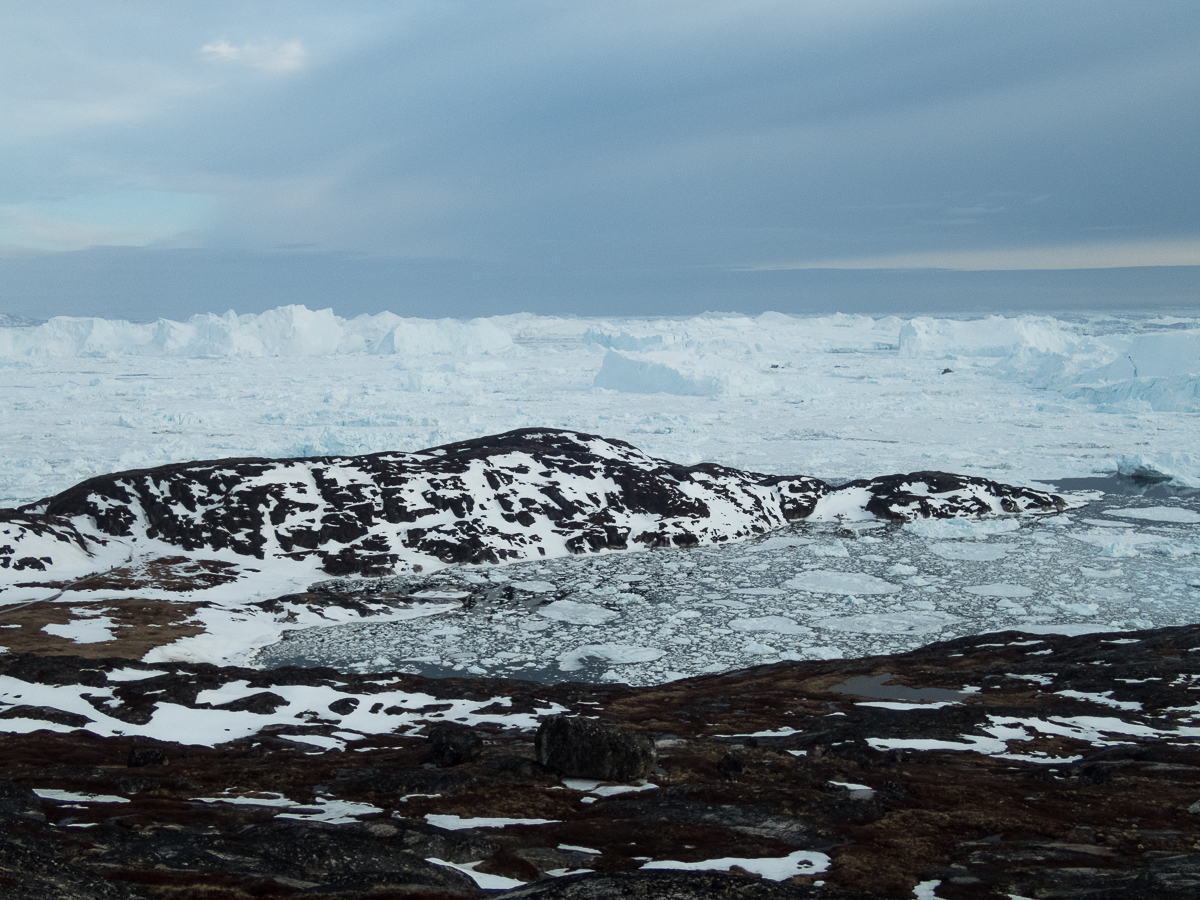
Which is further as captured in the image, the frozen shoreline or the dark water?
the frozen shoreline

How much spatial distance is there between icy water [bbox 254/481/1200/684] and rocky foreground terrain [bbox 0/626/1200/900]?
129 inches

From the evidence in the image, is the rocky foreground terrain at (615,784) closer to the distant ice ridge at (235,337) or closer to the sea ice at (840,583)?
the sea ice at (840,583)

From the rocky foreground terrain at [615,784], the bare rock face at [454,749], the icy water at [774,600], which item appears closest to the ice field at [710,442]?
the icy water at [774,600]

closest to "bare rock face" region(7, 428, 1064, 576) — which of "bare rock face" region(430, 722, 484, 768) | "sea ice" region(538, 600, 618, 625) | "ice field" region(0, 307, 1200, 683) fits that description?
"ice field" region(0, 307, 1200, 683)

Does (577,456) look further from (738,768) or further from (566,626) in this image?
(738,768)

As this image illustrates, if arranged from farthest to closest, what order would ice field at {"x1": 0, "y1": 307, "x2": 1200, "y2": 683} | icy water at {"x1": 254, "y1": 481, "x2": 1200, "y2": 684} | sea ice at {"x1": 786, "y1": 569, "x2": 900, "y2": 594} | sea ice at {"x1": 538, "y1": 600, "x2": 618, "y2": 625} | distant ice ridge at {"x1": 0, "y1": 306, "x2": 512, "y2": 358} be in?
distant ice ridge at {"x1": 0, "y1": 306, "x2": 512, "y2": 358}, sea ice at {"x1": 786, "y1": 569, "x2": 900, "y2": 594}, sea ice at {"x1": 538, "y1": 600, "x2": 618, "y2": 625}, ice field at {"x1": 0, "y1": 307, "x2": 1200, "y2": 683}, icy water at {"x1": 254, "y1": 481, "x2": 1200, "y2": 684}

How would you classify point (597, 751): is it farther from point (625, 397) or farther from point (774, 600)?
point (625, 397)

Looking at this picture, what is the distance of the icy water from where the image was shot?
31.7 metres

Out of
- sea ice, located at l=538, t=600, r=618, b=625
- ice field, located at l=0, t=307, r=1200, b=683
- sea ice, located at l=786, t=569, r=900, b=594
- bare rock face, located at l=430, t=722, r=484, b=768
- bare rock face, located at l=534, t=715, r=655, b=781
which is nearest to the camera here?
bare rock face, located at l=534, t=715, r=655, b=781

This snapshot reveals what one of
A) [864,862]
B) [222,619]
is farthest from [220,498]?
[864,862]

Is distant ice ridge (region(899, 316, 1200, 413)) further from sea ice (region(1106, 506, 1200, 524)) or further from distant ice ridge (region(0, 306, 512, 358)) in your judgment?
distant ice ridge (region(0, 306, 512, 358))

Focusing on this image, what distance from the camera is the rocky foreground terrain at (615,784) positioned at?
11297mm

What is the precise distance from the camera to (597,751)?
56.0 ft

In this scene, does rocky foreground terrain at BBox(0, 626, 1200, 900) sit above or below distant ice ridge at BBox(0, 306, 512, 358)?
below
